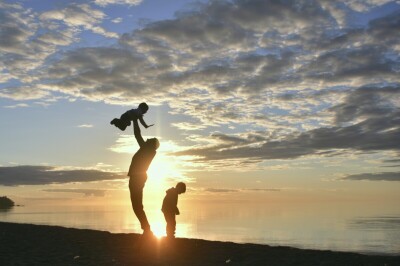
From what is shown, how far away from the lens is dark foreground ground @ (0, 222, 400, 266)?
31.9 ft

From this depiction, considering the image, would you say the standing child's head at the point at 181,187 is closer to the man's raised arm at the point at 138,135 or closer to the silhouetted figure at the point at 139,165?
the silhouetted figure at the point at 139,165

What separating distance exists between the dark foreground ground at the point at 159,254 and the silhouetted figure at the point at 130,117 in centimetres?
304

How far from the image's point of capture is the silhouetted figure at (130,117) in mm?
10797

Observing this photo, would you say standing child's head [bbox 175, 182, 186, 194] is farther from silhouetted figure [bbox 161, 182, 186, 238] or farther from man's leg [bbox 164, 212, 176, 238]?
man's leg [bbox 164, 212, 176, 238]

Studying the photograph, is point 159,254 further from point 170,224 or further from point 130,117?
point 170,224

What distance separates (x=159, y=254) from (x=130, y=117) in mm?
3440

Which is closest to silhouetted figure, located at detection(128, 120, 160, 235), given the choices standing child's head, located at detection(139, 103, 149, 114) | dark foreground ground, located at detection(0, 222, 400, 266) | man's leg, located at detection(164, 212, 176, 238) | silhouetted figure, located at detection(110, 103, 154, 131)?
silhouetted figure, located at detection(110, 103, 154, 131)

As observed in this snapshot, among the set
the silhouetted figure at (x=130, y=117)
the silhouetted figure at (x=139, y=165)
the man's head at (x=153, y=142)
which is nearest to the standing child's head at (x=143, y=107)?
the silhouetted figure at (x=130, y=117)

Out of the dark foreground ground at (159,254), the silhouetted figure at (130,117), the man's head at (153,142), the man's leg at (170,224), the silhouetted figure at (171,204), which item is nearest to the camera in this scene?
the dark foreground ground at (159,254)

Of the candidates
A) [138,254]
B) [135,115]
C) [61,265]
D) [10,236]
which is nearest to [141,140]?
[135,115]

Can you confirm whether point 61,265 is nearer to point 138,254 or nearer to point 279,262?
point 138,254

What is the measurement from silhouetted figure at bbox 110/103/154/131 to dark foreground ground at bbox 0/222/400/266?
3.04m

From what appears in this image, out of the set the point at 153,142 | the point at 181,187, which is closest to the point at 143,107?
the point at 153,142

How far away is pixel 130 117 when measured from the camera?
10.8 meters
